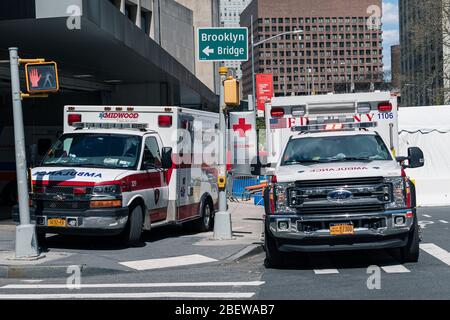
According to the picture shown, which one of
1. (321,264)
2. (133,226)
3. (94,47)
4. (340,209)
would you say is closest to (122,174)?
(133,226)

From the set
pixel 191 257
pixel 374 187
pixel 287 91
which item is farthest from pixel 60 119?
pixel 287 91

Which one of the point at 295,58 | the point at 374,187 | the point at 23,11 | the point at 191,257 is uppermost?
the point at 295,58

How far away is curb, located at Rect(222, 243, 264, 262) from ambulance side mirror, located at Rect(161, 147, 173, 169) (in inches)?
90.6

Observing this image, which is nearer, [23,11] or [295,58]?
[23,11]

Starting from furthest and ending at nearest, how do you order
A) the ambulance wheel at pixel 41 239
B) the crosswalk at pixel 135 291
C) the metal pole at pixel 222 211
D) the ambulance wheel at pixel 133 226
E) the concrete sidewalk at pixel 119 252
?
the metal pole at pixel 222 211 → the ambulance wheel at pixel 41 239 → the ambulance wheel at pixel 133 226 → the concrete sidewalk at pixel 119 252 → the crosswalk at pixel 135 291

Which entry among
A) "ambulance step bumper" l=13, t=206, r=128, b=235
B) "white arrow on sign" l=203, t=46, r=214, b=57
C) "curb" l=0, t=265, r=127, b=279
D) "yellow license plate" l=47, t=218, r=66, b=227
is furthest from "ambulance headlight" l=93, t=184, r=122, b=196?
"white arrow on sign" l=203, t=46, r=214, b=57

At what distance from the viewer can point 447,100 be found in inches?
2120

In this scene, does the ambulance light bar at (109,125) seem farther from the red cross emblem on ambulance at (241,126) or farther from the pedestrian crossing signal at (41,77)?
the red cross emblem on ambulance at (241,126)

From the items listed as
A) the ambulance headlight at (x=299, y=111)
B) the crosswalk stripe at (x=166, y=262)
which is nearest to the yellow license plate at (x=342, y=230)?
the crosswalk stripe at (x=166, y=262)

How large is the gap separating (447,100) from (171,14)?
82.0ft

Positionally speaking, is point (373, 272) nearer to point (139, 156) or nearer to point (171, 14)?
point (139, 156)

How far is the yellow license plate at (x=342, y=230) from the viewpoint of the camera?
9.83m

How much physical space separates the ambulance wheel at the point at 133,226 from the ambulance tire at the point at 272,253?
2994 mm

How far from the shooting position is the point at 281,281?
9.59 meters
